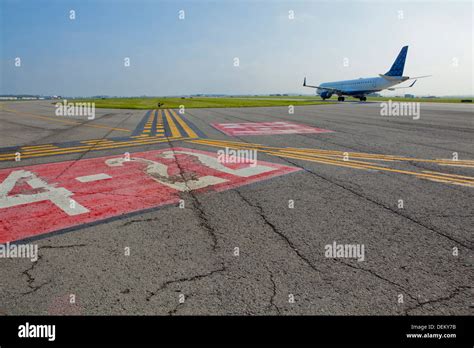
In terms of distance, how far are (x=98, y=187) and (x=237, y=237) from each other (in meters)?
3.41

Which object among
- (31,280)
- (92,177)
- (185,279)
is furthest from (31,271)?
(92,177)

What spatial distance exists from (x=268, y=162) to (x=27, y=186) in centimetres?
565

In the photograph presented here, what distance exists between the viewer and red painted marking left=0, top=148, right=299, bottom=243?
12.8 feet

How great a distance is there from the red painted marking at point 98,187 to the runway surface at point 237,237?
0.11 feet

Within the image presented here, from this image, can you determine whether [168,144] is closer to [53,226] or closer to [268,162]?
[268,162]

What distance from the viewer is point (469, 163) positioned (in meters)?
7.23

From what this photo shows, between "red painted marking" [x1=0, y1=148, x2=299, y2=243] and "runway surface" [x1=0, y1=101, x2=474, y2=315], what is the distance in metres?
0.03

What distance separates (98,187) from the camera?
532 cm

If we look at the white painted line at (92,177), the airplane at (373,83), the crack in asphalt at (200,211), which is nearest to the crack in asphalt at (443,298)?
the crack in asphalt at (200,211)

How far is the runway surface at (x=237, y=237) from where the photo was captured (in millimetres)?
2371

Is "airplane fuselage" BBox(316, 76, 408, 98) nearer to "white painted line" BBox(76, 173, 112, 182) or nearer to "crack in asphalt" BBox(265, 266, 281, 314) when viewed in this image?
"white painted line" BBox(76, 173, 112, 182)

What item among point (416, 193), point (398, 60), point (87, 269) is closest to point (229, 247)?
point (87, 269)

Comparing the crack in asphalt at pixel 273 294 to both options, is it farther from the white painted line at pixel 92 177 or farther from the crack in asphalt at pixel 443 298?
the white painted line at pixel 92 177
